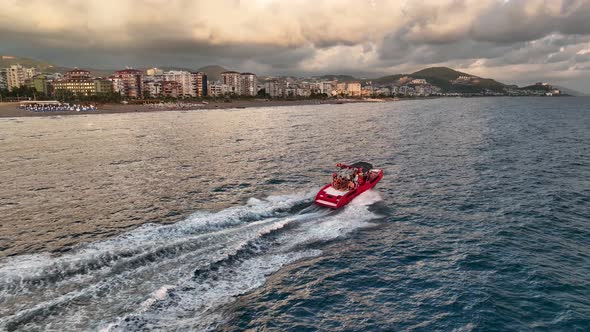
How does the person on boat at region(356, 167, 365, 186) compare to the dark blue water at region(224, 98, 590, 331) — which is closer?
the dark blue water at region(224, 98, 590, 331)

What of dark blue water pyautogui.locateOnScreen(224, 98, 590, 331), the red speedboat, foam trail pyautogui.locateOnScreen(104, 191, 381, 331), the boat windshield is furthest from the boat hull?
dark blue water pyautogui.locateOnScreen(224, 98, 590, 331)

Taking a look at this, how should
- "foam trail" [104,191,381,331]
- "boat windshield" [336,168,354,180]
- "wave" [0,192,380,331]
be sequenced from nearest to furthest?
1. "foam trail" [104,191,381,331]
2. "wave" [0,192,380,331]
3. "boat windshield" [336,168,354,180]

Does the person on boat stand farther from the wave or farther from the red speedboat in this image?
the wave

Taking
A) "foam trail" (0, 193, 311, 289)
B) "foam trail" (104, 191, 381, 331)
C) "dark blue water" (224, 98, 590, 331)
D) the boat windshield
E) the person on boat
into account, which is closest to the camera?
"foam trail" (104, 191, 381, 331)

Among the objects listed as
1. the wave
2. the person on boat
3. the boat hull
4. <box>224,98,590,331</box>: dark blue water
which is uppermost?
the person on boat

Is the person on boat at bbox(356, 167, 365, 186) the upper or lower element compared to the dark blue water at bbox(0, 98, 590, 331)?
upper

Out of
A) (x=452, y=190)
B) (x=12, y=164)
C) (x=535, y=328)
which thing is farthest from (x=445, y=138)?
(x=12, y=164)

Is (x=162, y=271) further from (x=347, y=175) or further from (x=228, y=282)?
(x=347, y=175)
